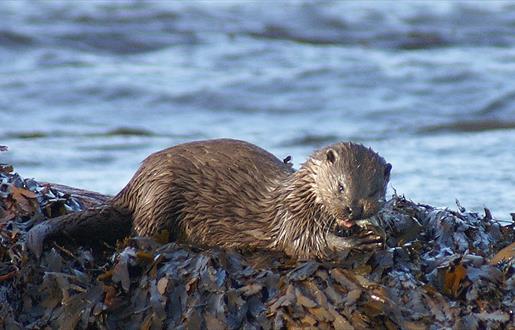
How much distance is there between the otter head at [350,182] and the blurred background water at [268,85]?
2164 millimetres

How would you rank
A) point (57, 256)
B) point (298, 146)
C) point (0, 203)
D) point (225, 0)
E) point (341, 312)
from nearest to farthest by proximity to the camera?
point (341, 312) < point (57, 256) < point (0, 203) < point (298, 146) < point (225, 0)

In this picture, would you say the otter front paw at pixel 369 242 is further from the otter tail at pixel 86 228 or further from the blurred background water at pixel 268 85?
the blurred background water at pixel 268 85

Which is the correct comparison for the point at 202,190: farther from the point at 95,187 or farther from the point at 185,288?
the point at 95,187

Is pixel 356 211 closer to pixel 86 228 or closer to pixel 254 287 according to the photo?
pixel 254 287

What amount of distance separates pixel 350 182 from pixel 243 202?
57 cm

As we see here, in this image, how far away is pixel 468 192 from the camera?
284 inches

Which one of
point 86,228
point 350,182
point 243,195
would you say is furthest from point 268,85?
point 350,182

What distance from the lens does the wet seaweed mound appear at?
3.99 metres

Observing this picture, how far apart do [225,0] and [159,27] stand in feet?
4.17

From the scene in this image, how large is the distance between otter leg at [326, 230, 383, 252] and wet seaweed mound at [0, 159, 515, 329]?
39 millimetres

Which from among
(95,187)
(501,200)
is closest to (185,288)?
(501,200)

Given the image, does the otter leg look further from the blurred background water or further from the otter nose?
the blurred background water

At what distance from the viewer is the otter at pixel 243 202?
4.39 m

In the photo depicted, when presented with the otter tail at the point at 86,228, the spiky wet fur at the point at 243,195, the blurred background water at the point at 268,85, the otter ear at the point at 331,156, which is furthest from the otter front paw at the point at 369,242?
the blurred background water at the point at 268,85
